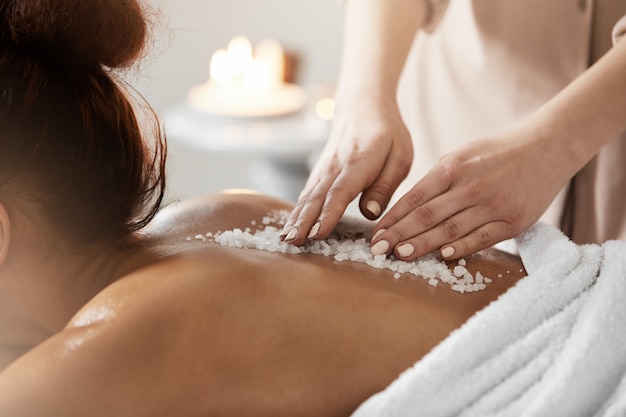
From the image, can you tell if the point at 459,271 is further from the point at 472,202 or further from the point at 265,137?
the point at 265,137

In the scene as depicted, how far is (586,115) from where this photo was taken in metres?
1.08

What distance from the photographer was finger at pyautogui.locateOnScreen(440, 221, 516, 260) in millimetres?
994

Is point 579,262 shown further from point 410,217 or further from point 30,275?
point 30,275

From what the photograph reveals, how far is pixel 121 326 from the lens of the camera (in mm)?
812

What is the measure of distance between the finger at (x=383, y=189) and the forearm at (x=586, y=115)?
201 millimetres

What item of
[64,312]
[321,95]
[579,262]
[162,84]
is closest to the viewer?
[579,262]

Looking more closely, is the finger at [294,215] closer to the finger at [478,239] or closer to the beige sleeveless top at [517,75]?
the finger at [478,239]

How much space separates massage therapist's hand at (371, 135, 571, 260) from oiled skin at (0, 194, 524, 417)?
9 cm

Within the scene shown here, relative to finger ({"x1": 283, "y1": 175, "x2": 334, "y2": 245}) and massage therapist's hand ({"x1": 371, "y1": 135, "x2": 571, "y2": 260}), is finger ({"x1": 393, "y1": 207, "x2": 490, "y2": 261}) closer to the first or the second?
massage therapist's hand ({"x1": 371, "y1": 135, "x2": 571, "y2": 260})

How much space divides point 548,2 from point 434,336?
0.75 m

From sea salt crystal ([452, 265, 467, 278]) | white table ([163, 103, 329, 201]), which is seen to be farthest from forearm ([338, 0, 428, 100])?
white table ([163, 103, 329, 201])

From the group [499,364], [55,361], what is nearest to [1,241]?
[55,361]

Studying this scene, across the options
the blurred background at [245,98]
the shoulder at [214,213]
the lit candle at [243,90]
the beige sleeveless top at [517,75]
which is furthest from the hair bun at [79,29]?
the lit candle at [243,90]

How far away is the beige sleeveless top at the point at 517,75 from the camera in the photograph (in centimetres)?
130
